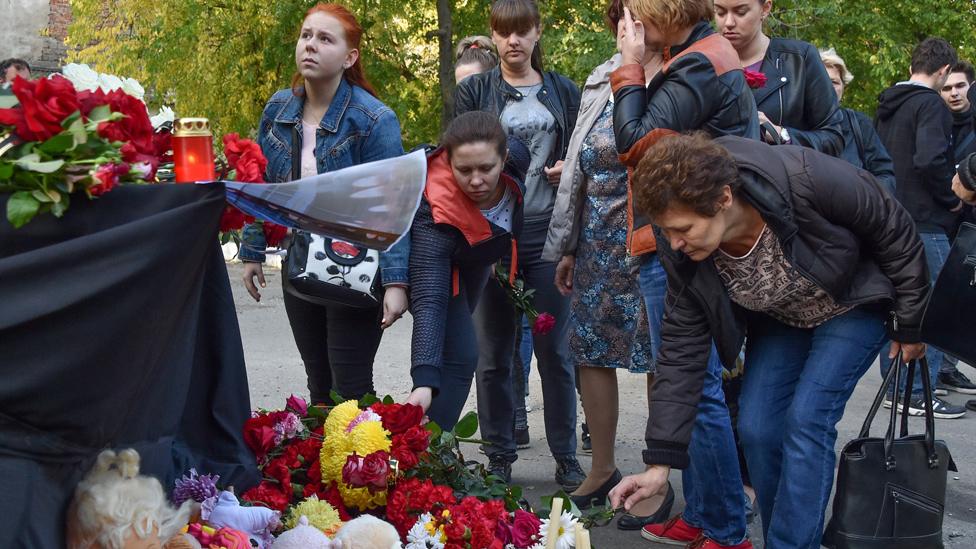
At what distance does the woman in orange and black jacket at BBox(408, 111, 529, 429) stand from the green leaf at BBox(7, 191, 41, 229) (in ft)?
6.38

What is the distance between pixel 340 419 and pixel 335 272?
798 millimetres

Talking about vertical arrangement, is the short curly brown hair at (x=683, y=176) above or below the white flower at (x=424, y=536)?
above

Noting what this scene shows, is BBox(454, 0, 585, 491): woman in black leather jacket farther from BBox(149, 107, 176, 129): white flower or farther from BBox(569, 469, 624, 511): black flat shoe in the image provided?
BBox(149, 107, 176, 129): white flower

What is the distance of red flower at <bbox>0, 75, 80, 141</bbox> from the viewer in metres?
2.31

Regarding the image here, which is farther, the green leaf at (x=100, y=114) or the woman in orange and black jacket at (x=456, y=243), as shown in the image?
the woman in orange and black jacket at (x=456, y=243)

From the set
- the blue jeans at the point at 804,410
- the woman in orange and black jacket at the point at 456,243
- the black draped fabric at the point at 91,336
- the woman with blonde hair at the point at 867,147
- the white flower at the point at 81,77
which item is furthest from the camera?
the woman with blonde hair at the point at 867,147

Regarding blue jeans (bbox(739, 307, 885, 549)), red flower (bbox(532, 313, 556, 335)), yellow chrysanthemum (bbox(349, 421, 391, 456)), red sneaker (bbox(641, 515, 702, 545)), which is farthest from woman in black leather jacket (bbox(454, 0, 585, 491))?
yellow chrysanthemum (bbox(349, 421, 391, 456))

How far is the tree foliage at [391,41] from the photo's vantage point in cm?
1274

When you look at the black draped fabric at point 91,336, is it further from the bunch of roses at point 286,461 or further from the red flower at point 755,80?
the red flower at point 755,80

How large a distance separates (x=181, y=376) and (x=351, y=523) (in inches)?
28.2

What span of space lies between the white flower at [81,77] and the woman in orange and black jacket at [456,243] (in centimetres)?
168

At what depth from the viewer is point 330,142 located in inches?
168

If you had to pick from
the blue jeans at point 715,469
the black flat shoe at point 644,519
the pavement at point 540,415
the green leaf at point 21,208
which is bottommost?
the pavement at point 540,415

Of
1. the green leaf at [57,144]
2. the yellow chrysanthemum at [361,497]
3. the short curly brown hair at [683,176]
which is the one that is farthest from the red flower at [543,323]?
the green leaf at [57,144]
